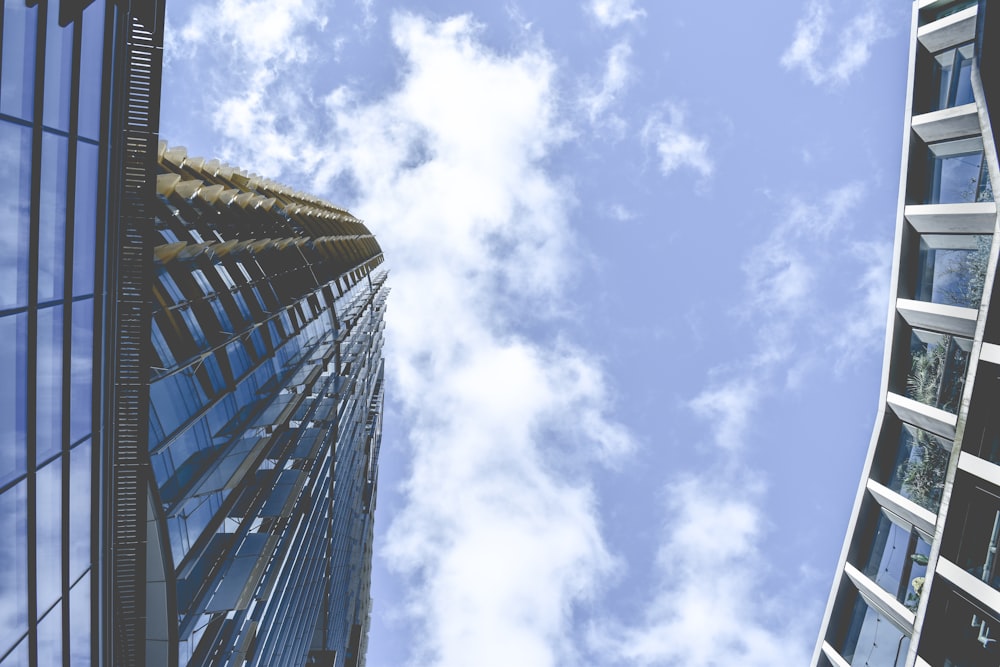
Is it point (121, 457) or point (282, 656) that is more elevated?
point (121, 457)

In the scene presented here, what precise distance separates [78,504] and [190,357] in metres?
7.18

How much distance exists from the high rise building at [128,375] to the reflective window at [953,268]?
76.3 feet

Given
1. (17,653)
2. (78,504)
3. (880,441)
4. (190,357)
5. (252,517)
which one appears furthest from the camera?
(252,517)

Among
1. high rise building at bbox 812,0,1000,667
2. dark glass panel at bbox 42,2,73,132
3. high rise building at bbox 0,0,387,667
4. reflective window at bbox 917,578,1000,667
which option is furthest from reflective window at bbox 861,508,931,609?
dark glass panel at bbox 42,2,73,132

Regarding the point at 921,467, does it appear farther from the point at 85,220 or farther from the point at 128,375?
the point at 85,220

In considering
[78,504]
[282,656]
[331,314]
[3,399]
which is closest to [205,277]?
[78,504]

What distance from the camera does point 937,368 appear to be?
18.8 meters

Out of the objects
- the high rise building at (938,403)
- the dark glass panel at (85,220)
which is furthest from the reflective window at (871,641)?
the dark glass panel at (85,220)

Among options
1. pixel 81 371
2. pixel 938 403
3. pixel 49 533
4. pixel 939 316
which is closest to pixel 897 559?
pixel 938 403

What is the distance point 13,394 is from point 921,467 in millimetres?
25149

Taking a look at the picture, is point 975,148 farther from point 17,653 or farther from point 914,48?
point 17,653

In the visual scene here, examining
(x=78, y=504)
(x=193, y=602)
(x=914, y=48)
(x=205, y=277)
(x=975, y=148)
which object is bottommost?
(x=193, y=602)

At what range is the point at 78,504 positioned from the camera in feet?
39.7

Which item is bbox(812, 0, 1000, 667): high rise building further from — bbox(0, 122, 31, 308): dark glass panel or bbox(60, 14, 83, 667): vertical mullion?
bbox(0, 122, 31, 308): dark glass panel
